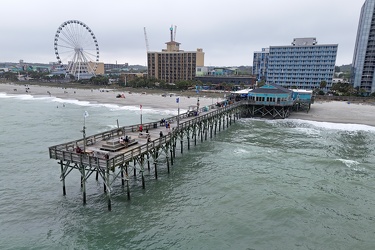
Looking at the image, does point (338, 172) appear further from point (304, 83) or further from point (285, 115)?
point (304, 83)

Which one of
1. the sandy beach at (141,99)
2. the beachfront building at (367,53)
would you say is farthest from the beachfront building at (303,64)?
the sandy beach at (141,99)

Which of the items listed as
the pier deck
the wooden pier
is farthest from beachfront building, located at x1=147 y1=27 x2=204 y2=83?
the wooden pier

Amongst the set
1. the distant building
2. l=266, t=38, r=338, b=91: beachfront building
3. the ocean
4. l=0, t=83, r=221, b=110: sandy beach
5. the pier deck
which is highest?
l=266, t=38, r=338, b=91: beachfront building

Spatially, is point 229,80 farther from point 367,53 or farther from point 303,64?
point 367,53

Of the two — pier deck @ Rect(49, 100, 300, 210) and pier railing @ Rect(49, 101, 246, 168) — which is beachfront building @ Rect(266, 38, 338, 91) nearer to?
pier deck @ Rect(49, 100, 300, 210)

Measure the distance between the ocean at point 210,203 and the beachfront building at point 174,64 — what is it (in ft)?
443

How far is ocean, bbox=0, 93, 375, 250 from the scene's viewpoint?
18859 mm

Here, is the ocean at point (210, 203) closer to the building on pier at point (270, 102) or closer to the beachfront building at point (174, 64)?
the building on pier at point (270, 102)

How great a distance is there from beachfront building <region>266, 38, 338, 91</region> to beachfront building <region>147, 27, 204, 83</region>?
4557 cm

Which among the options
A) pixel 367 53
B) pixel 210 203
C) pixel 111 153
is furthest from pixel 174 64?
pixel 210 203

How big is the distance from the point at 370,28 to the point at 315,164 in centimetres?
11329

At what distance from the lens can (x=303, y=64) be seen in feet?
456

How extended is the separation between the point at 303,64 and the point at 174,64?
249ft

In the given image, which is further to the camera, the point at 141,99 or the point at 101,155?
the point at 141,99
